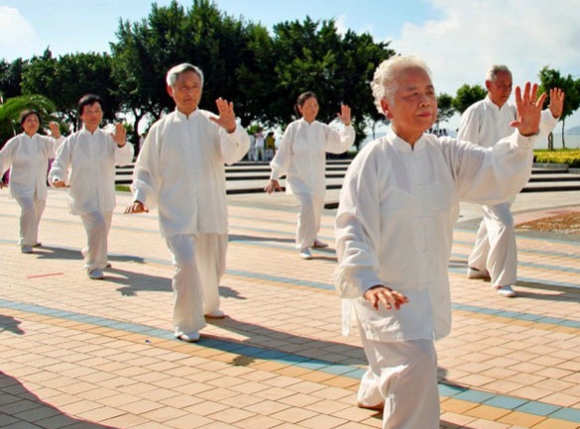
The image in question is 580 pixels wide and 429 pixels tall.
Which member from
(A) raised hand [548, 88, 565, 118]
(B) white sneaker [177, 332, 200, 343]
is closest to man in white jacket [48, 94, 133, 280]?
(B) white sneaker [177, 332, 200, 343]

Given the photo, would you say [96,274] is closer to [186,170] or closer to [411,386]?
[186,170]

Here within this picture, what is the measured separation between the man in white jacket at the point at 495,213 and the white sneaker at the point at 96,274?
4.07m

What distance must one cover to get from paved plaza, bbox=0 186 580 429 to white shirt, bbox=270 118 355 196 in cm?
123

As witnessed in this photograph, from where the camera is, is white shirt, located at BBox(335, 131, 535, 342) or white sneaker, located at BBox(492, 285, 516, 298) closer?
white shirt, located at BBox(335, 131, 535, 342)

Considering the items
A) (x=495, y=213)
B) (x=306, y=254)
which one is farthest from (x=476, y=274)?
(x=306, y=254)

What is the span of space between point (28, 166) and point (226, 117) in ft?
21.9

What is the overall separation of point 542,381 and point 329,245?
6.83 metres

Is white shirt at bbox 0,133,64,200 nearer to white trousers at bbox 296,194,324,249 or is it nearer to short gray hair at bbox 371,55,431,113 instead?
white trousers at bbox 296,194,324,249

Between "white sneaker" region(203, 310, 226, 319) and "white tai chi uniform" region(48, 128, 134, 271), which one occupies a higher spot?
"white tai chi uniform" region(48, 128, 134, 271)

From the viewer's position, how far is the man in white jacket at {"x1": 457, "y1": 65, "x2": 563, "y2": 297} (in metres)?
8.54

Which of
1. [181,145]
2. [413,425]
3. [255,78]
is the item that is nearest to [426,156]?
[413,425]

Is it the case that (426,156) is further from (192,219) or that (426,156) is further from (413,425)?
(192,219)

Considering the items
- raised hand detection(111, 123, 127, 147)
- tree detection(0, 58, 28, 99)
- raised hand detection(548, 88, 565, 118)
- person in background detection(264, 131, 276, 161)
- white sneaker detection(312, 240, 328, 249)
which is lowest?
white sneaker detection(312, 240, 328, 249)

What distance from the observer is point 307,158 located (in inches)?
455
